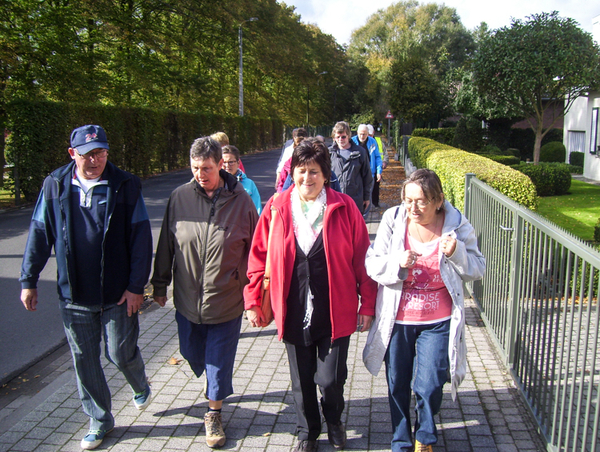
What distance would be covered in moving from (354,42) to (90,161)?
271 ft

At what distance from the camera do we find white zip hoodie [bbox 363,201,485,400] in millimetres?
3086

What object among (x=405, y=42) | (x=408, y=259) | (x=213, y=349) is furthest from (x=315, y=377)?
(x=405, y=42)

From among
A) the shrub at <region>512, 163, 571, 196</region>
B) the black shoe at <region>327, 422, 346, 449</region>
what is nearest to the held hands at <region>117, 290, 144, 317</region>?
the black shoe at <region>327, 422, 346, 449</region>

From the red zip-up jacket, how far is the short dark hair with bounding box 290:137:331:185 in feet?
0.48

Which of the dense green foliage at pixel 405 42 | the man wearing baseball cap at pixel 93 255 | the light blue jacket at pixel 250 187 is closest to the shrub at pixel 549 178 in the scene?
the light blue jacket at pixel 250 187

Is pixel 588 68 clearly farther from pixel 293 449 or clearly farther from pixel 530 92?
pixel 293 449

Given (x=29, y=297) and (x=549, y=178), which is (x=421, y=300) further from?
(x=549, y=178)

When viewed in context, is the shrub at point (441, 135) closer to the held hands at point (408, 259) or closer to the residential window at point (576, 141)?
the residential window at point (576, 141)

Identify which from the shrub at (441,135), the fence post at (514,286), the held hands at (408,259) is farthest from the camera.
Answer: the shrub at (441,135)

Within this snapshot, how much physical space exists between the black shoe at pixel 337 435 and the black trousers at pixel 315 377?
0.15 ft

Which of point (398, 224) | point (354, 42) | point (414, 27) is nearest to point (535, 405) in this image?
point (398, 224)

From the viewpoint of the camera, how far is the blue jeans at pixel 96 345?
350cm

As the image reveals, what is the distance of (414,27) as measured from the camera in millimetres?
73625

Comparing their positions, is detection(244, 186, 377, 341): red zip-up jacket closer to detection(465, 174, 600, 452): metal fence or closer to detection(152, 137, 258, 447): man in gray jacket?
detection(152, 137, 258, 447): man in gray jacket
